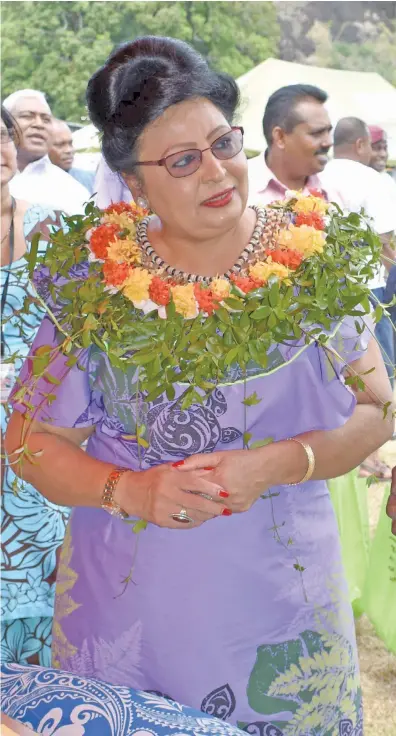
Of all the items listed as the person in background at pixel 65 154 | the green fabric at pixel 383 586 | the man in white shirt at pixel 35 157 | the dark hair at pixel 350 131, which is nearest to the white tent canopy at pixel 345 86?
the dark hair at pixel 350 131

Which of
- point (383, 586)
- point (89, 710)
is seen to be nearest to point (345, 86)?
point (383, 586)

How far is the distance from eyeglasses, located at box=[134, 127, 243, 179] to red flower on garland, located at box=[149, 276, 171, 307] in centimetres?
21

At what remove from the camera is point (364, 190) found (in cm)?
535

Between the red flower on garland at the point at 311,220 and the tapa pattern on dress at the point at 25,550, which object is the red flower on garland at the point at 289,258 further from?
the tapa pattern on dress at the point at 25,550

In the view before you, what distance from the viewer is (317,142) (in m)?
5.02

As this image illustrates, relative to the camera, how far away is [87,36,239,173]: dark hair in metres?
1.66

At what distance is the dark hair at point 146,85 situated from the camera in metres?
1.66

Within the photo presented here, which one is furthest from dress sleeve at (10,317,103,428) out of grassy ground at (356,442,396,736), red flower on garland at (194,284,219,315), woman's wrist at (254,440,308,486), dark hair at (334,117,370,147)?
dark hair at (334,117,370,147)

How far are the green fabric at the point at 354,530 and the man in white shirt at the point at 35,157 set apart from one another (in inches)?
84.8

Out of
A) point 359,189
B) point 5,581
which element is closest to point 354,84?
point 359,189

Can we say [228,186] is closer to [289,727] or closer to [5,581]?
[289,727]

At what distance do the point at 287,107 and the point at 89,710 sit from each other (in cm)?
433

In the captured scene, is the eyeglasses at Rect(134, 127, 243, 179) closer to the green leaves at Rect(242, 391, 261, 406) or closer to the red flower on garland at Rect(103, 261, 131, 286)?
the red flower on garland at Rect(103, 261, 131, 286)

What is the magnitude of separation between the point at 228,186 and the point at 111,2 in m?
8.65
